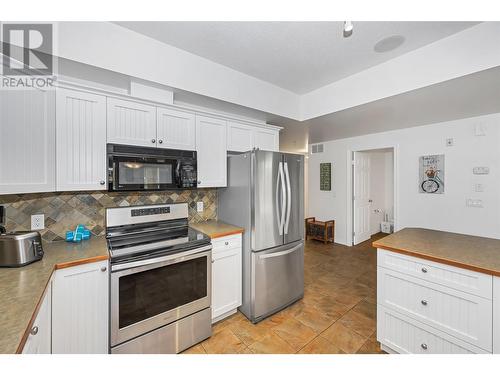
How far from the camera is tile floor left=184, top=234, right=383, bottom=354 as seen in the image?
6.07 ft

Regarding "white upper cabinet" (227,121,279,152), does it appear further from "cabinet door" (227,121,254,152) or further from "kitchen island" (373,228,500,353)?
"kitchen island" (373,228,500,353)

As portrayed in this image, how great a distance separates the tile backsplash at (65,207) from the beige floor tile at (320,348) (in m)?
1.97

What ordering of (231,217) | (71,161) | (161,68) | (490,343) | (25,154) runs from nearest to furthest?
(490,343) → (25,154) → (71,161) → (161,68) → (231,217)

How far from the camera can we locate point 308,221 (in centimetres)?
507

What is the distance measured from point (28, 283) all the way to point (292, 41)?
98.2 inches

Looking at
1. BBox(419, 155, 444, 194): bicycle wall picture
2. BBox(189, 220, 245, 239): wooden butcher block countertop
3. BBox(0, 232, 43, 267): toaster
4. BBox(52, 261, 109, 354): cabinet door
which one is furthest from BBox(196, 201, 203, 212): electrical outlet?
BBox(419, 155, 444, 194): bicycle wall picture

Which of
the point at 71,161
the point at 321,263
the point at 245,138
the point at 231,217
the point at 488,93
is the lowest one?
the point at 321,263

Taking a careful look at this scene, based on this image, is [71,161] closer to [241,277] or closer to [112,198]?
[112,198]

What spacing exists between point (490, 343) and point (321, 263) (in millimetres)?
2472

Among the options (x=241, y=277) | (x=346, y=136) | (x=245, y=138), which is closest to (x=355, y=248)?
(x=346, y=136)

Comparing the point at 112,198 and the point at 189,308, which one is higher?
the point at 112,198

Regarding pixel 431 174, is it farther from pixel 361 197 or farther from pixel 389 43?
pixel 389 43

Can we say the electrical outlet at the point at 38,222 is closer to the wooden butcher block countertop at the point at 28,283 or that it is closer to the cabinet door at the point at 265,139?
the wooden butcher block countertop at the point at 28,283

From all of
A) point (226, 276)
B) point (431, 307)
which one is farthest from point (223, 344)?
point (431, 307)
